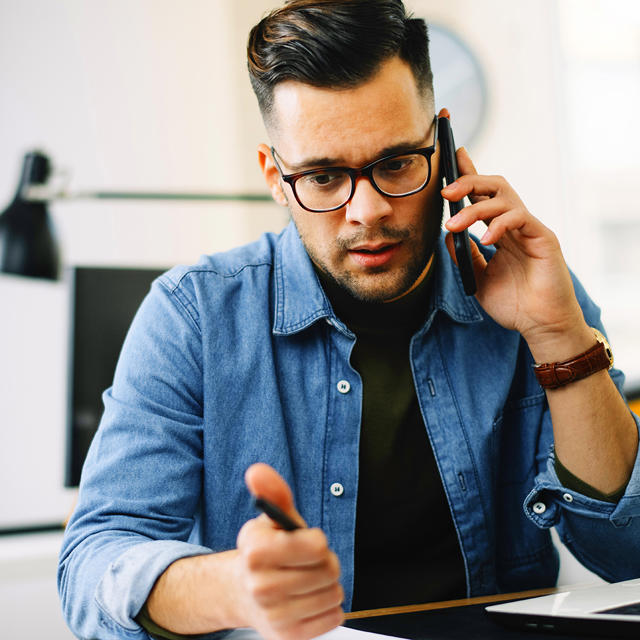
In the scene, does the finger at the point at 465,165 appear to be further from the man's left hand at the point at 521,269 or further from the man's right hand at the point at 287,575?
the man's right hand at the point at 287,575

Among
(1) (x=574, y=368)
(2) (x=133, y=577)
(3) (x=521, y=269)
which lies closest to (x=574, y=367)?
(1) (x=574, y=368)

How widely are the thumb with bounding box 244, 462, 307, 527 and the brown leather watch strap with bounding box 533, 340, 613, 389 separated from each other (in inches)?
23.0

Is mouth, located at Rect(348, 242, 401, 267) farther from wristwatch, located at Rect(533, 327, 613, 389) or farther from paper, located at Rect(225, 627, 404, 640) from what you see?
paper, located at Rect(225, 627, 404, 640)

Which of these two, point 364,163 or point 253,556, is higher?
point 364,163

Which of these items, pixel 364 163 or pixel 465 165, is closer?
pixel 364 163

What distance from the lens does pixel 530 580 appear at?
3.54 feet

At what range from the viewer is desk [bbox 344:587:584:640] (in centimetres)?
63

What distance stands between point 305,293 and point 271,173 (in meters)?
0.23

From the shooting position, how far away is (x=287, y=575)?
0.53m

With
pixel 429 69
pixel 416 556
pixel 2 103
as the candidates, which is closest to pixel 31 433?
pixel 2 103

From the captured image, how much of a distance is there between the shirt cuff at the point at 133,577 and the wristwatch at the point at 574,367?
1.81ft

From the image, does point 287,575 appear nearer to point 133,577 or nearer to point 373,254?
point 133,577

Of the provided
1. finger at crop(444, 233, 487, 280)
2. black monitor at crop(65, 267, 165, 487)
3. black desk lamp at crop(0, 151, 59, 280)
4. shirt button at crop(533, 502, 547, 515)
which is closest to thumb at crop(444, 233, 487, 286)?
finger at crop(444, 233, 487, 280)

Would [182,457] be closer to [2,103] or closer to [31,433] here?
[31,433]
